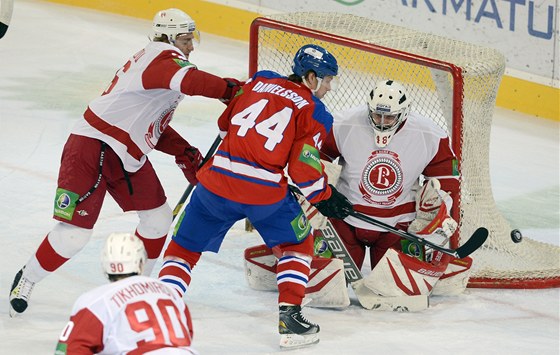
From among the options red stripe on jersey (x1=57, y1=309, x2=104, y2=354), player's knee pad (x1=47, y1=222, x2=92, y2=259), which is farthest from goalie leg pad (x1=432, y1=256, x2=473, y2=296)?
red stripe on jersey (x1=57, y1=309, x2=104, y2=354)

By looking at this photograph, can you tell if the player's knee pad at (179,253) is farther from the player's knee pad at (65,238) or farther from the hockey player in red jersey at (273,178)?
the player's knee pad at (65,238)

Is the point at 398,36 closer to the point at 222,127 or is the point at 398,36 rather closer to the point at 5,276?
the point at 222,127

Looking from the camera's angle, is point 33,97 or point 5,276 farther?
point 33,97

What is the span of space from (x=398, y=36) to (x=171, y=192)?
1.41 metres

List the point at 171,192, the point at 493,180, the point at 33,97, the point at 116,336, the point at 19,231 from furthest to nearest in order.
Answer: the point at 33,97, the point at 493,180, the point at 171,192, the point at 19,231, the point at 116,336

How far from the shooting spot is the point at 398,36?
5.52m

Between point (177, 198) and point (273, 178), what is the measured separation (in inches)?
74.5

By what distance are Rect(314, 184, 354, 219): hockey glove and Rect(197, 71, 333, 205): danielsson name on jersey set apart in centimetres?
27

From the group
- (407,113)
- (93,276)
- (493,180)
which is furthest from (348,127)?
(493,180)

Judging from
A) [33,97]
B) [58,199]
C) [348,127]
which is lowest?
[33,97]

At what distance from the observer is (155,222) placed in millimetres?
4715

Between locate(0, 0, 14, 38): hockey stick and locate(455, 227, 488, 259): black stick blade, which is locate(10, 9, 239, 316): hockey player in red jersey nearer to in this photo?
locate(0, 0, 14, 38): hockey stick

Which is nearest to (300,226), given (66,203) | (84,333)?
(66,203)

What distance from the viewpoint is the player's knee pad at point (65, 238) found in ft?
14.7
